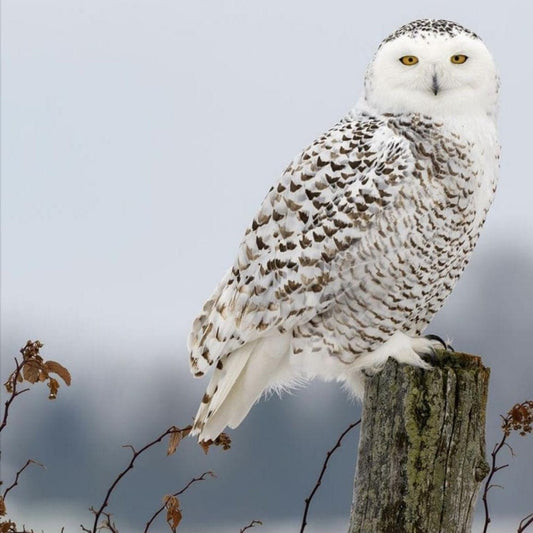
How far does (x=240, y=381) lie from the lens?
4.76 metres

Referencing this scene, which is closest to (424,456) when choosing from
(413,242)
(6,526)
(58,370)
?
(413,242)

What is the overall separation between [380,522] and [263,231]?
1.26 metres

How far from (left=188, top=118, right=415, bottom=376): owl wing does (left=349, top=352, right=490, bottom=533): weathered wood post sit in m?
0.60

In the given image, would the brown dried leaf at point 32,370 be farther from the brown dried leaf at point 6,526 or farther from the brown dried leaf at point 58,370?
the brown dried leaf at point 6,526

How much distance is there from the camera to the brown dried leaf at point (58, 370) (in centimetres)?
382

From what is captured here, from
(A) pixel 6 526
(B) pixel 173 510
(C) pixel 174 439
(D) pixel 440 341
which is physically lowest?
(A) pixel 6 526

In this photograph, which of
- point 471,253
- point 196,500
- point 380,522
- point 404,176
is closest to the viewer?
point 380,522

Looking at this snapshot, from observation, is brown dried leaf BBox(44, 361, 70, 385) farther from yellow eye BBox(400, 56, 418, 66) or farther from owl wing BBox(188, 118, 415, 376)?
yellow eye BBox(400, 56, 418, 66)

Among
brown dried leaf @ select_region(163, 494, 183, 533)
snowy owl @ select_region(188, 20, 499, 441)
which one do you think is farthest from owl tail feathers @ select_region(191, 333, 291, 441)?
brown dried leaf @ select_region(163, 494, 183, 533)

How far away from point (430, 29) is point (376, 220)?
32.4 inches

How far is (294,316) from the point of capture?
175 inches

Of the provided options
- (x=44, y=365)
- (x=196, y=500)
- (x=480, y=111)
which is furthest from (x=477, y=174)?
(x=196, y=500)

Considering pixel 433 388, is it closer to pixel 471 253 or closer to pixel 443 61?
pixel 471 253

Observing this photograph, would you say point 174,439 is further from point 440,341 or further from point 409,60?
point 409,60
